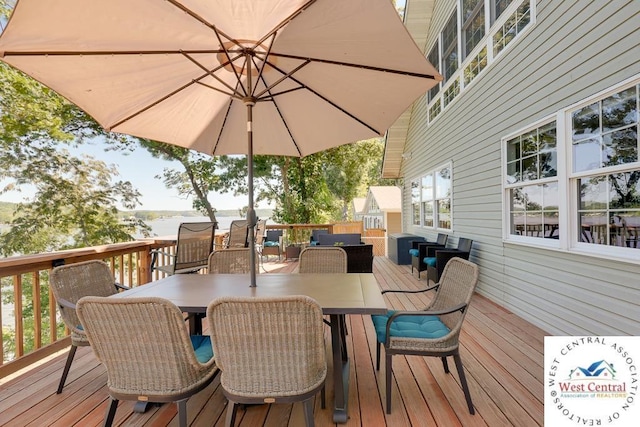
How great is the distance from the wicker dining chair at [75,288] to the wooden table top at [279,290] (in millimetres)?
489

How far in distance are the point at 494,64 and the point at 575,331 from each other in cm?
363

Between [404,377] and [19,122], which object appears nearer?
[404,377]

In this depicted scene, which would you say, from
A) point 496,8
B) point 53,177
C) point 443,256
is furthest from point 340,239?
point 53,177

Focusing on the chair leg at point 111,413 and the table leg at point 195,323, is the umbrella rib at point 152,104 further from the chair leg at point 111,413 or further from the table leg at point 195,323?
the chair leg at point 111,413

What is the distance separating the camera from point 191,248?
4023 mm

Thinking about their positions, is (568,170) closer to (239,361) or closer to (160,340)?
(239,361)

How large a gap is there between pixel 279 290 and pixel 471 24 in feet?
19.4

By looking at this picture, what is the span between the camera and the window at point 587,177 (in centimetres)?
252

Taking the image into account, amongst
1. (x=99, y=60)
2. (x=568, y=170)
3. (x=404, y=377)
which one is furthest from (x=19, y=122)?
(x=568, y=170)

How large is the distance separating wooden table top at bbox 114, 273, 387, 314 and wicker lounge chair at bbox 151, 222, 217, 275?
1.29m

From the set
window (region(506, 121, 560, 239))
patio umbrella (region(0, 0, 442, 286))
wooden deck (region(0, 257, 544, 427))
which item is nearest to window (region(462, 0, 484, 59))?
window (region(506, 121, 560, 239))

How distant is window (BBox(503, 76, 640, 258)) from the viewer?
8.28 feet

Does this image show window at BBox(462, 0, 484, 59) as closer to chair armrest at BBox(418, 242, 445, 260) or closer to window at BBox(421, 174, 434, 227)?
window at BBox(421, 174, 434, 227)

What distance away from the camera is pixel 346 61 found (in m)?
2.10
